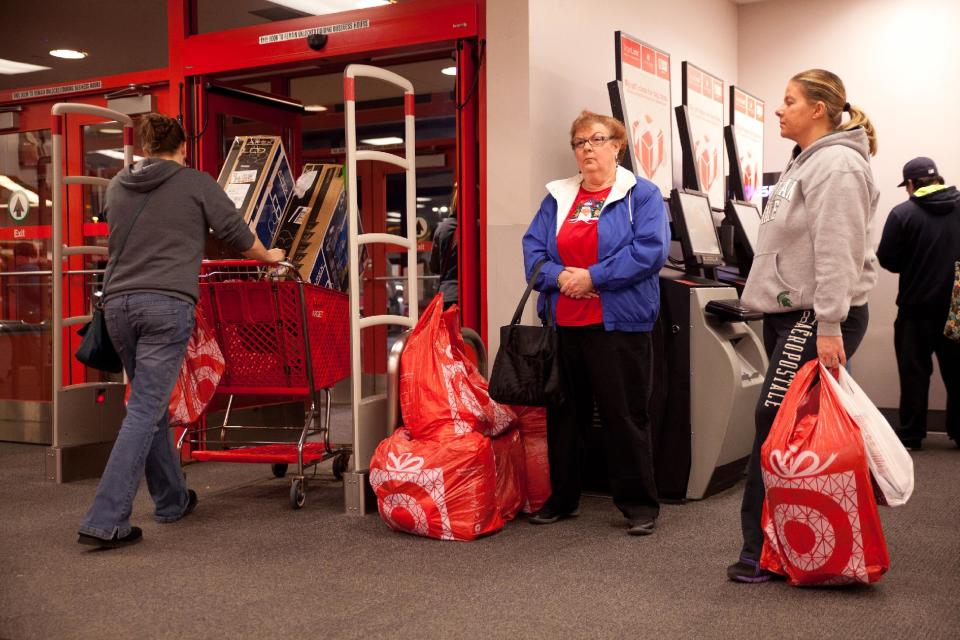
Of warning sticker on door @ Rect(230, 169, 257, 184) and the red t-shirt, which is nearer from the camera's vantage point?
the red t-shirt

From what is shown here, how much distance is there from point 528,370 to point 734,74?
14.7 feet

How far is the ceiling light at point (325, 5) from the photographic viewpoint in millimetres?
4695

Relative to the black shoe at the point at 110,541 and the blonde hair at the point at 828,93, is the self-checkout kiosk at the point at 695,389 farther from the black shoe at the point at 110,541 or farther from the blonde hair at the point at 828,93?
the black shoe at the point at 110,541

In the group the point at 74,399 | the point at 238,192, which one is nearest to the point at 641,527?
the point at 238,192

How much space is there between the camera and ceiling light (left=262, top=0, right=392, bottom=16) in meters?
4.70

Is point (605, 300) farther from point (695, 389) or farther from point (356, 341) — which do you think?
point (356, 341)

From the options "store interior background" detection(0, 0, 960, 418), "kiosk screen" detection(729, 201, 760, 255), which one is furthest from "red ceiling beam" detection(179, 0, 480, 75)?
"kiosk screen" detection(729, 201, 760, 255)

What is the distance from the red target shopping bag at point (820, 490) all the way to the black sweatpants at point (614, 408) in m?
0.76

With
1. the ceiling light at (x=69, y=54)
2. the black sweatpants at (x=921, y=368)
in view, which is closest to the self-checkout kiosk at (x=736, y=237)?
the black sweatpants at (x=921, y=368)

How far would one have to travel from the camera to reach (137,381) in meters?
3.27

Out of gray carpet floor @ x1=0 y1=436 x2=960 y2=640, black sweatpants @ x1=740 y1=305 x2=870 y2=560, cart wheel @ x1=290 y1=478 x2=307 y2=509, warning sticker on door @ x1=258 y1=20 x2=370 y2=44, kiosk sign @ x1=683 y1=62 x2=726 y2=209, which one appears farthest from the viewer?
kiosk sign @ x1=683 y1=62 x2=726 y2=209

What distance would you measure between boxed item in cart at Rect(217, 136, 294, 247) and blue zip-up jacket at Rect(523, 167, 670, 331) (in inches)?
55.2

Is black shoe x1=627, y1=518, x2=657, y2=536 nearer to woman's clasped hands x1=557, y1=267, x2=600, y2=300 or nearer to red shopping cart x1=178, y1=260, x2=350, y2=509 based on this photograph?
woman's clasped hands x1=557, y1=267, x2=600, y2=300

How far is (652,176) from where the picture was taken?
4.73 metres
